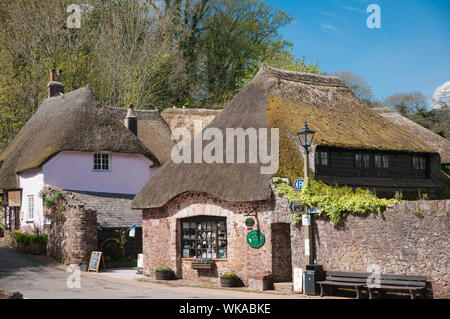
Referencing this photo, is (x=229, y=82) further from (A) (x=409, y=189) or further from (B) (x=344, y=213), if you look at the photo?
(B) (x=344, y=213)

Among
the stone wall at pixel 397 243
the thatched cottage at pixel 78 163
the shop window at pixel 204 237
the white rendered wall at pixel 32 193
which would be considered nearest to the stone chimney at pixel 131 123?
the thatched cottage at pixel 78 163

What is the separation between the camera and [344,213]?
669 inches

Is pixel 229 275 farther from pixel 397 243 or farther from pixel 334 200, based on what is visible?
pixel 397 243

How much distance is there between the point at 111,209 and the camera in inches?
1151

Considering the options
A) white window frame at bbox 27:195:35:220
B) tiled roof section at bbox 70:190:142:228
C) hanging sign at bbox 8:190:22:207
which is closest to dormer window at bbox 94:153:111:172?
tiled roof section at bbox 70:190:142:228

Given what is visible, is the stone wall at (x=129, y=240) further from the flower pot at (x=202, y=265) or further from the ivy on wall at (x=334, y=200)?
the ivy on wall at (x=334, y=200)

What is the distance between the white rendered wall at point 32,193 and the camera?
97.8 ft

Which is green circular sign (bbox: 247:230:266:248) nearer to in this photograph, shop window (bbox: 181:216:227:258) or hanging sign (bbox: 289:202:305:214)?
shop window (bbox: 181:216:227:258)

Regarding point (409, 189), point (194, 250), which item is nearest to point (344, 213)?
point (194, 250)

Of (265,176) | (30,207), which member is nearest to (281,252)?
(265,176)

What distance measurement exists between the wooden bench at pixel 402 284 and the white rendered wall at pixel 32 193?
1916 centimetres

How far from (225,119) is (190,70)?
28.3m

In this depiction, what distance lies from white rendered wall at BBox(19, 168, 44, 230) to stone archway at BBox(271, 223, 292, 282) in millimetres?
14879

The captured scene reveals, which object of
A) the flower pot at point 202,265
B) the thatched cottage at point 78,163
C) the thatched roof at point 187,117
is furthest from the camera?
the thatched roof at point 187,117
